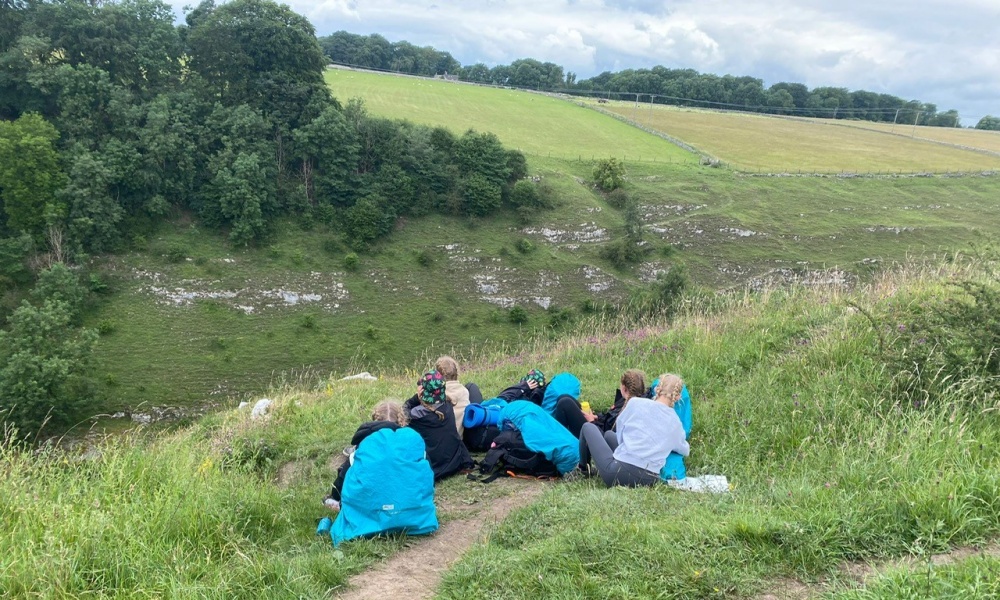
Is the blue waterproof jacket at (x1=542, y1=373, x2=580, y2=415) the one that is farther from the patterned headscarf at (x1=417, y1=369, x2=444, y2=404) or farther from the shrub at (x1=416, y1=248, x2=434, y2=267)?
the shrub at (x1=416, y1=248, x2=434, y2=267)

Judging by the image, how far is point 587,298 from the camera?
44406 millimetres

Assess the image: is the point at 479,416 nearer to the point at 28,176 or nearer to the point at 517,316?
the point at 517,316

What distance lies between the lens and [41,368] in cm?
2662

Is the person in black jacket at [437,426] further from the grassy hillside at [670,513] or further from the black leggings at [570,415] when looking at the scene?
the black leggings at [570,415]

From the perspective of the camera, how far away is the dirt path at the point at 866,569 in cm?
314

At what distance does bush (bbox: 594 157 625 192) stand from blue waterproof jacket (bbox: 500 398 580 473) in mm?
51813

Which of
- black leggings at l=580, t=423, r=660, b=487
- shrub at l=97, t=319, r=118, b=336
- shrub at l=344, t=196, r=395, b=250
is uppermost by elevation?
black leggings at l=580, t=423, r=660, b=487

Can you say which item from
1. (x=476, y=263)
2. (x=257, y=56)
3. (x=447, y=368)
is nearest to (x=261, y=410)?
(x=447, y=368)

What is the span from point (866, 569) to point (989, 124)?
167 m

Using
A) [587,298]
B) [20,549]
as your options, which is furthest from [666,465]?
[587,298]

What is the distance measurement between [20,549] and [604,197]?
55138 mm

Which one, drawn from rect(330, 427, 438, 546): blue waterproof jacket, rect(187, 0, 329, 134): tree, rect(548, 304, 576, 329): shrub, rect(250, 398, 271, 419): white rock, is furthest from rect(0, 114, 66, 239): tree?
rect(330, 427, 438, 546): blue waterproof jacket

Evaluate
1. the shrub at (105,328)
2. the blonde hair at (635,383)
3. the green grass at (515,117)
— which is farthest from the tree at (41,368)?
the green grass at (515,117)

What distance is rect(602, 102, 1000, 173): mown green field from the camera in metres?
68.0
